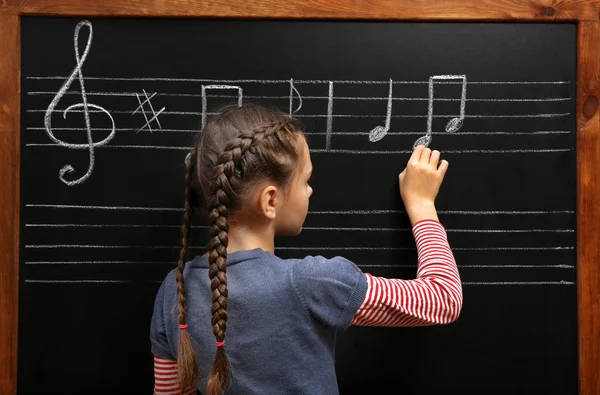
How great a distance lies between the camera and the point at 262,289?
2.85 ft

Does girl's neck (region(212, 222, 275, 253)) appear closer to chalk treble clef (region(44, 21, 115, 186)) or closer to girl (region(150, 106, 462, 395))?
girl (region(150, 106, 462, 395))

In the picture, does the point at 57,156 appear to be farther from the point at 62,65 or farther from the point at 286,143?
the point at 286,143

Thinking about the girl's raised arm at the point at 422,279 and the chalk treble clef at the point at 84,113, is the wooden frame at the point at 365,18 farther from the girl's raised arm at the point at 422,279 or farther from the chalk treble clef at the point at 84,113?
the girl's raised arm at the point at 422,279

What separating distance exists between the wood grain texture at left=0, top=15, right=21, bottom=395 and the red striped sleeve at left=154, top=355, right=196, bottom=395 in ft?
1.17

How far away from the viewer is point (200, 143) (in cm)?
92

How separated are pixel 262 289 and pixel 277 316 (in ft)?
0.17

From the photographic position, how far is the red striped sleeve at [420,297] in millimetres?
896

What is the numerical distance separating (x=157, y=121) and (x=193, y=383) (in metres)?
0.57

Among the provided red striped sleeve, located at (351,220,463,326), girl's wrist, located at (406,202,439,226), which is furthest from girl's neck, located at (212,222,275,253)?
girl's wrist, located at (406,202,439,226)

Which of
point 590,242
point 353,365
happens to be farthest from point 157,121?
point 590,242

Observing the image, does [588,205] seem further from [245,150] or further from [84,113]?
[84,113]

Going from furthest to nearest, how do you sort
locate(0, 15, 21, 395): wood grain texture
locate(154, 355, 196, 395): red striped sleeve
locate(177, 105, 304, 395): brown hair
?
locate(0, 15, 21, 395): wood grain texture
locate(154, 355, 196, 395): red striped sleeve
locate(177, 105, 304, 395): brown hair

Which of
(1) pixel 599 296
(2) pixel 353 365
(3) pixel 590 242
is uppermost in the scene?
(3) pixel 590 242

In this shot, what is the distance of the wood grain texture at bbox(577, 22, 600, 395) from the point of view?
114cm
